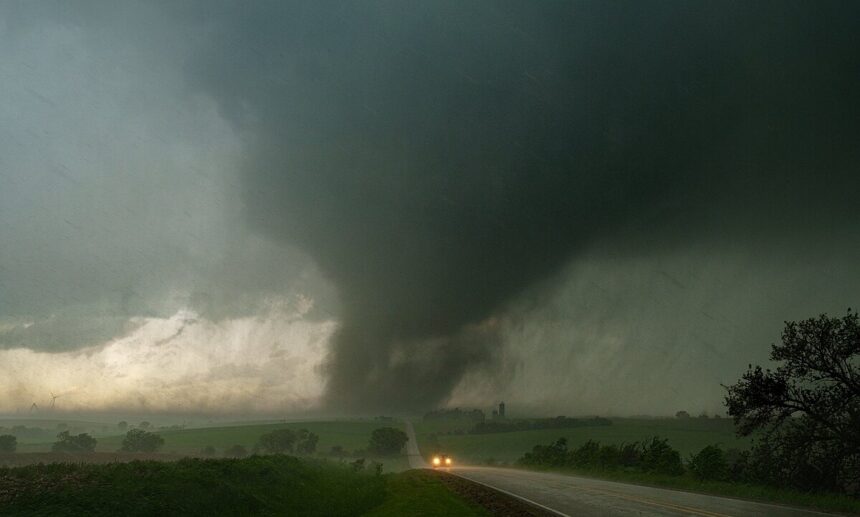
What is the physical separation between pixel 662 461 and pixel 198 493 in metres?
36.0

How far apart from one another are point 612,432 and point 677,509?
140050mm

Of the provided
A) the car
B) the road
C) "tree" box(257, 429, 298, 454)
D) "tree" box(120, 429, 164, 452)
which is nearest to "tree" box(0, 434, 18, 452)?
"tree" box(120, 429, 164, 452)

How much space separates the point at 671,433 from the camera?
137 metres

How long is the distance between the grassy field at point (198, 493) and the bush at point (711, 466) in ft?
58.7

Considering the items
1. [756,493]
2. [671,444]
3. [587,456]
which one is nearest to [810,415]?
[756,493]

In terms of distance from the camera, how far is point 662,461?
43094 mm

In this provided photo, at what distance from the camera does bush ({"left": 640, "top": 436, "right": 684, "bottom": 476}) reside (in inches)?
1639

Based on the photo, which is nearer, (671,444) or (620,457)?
(620,457)

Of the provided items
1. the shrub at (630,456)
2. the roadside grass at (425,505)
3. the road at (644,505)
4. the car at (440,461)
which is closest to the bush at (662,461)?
the shrub at (630,456)

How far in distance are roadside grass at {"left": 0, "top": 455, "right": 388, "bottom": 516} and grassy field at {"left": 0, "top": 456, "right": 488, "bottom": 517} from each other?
3 cm

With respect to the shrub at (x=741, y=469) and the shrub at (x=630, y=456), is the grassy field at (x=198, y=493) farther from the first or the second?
the shrub at (x=630, y=456)

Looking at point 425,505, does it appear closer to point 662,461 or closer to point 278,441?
point 662,461

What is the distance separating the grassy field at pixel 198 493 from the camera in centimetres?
1844

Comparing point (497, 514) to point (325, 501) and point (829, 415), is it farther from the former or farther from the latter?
point (829, 415)
